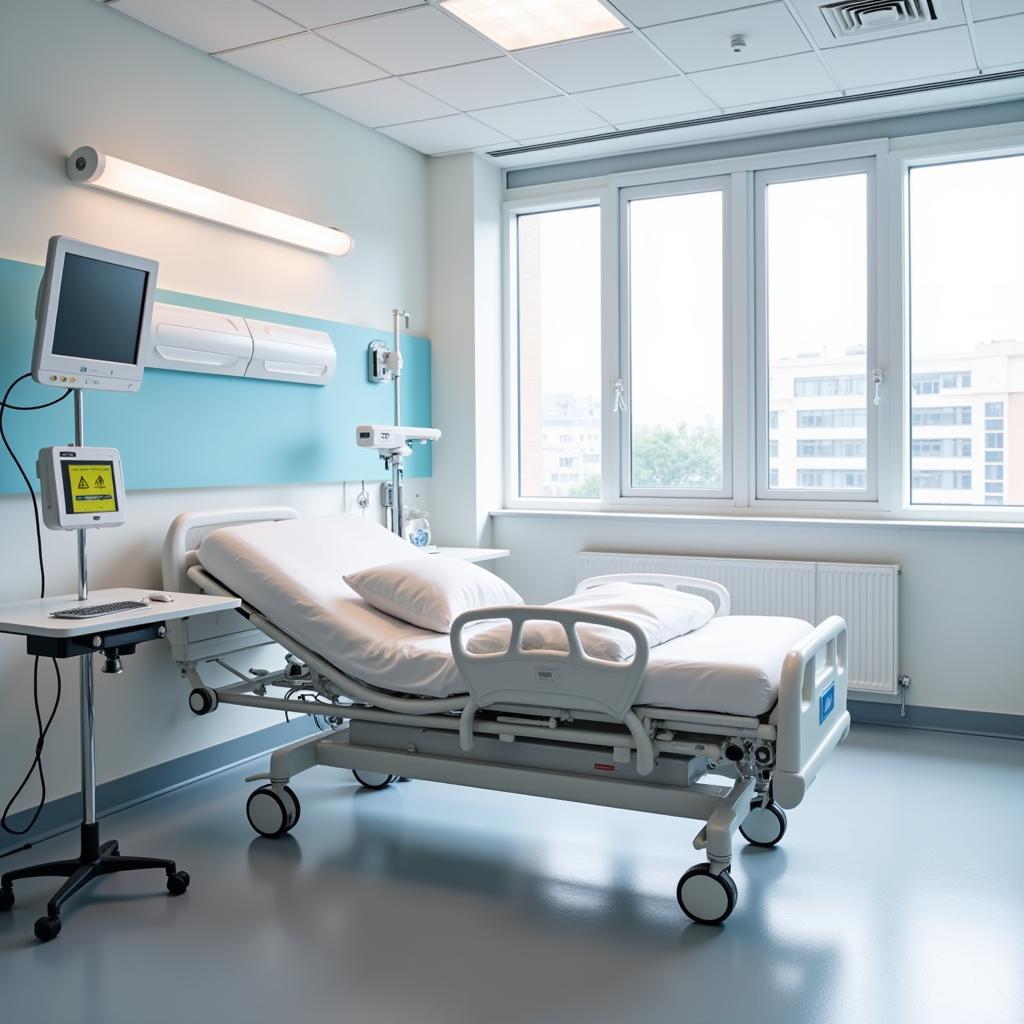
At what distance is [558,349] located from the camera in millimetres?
5664

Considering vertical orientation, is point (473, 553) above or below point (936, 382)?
below

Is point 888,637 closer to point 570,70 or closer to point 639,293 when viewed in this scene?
point 639,293

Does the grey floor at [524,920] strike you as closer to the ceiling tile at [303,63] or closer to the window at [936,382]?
the window at [936,382]

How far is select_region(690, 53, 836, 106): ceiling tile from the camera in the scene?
163 inches

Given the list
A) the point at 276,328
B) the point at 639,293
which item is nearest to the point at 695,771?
the point at 276,328

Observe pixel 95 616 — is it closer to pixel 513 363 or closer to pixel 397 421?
pixel 397 421

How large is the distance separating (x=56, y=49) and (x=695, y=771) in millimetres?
3045

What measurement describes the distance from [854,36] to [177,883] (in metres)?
3.71

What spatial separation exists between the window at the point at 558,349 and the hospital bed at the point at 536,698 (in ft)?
6.18

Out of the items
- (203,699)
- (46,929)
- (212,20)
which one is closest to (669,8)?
(212,20)

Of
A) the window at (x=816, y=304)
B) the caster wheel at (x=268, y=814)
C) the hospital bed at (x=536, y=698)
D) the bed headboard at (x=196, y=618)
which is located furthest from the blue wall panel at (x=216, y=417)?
the window at (x=816, y=304)

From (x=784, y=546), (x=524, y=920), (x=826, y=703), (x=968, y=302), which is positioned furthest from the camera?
(x=784, y=546)

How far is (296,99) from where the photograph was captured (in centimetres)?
445

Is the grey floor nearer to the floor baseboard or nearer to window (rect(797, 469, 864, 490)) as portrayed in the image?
the floor baseboard
